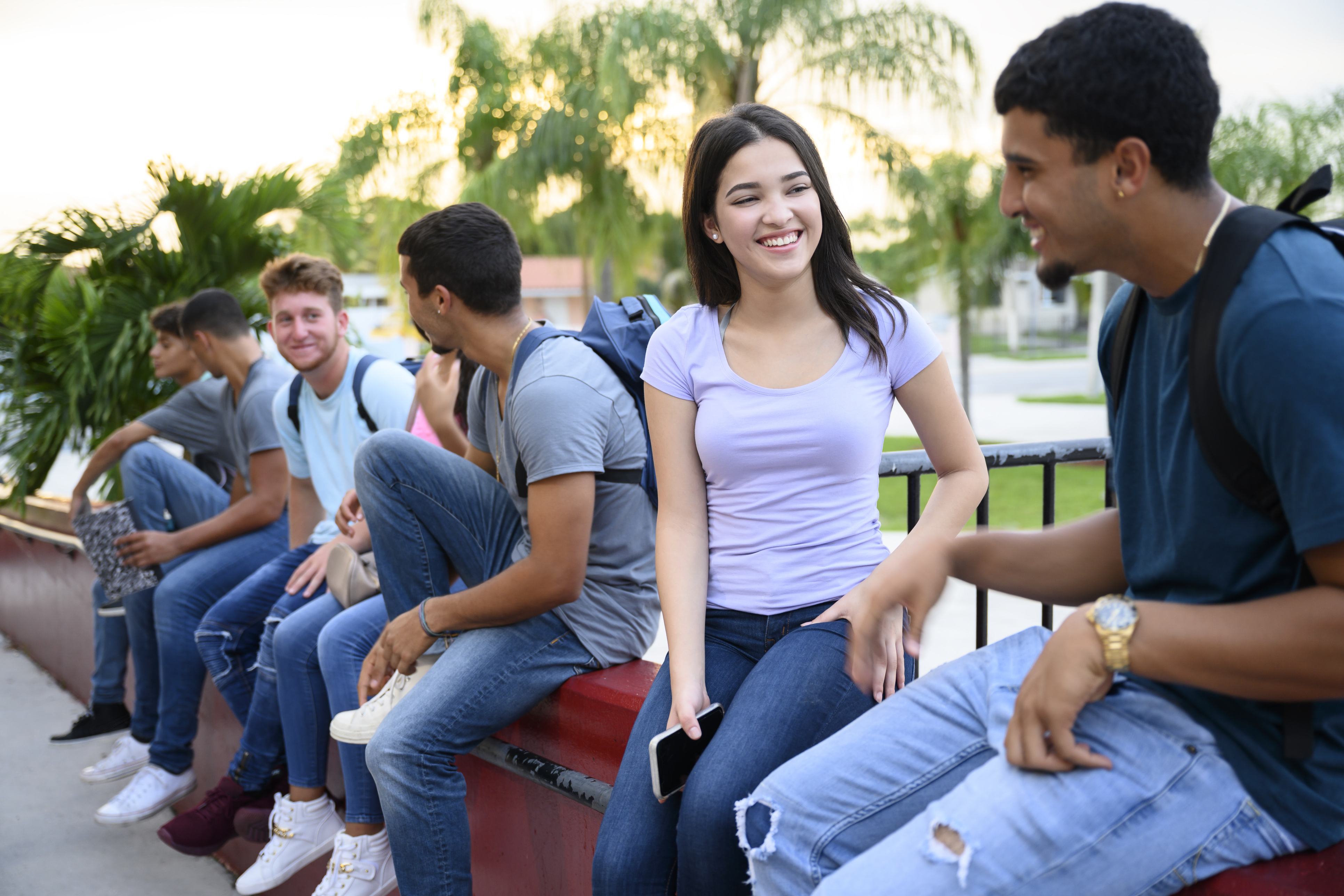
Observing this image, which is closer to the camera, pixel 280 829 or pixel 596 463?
pixel 596 463

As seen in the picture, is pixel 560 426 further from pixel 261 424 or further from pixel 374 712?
pixel 261 424

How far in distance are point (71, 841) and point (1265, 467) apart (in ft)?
15.4

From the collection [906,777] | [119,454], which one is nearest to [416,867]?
[906,777]

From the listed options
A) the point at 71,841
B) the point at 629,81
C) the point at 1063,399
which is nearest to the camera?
the point at 71,841

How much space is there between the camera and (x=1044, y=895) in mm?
1230

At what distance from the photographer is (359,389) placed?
3734mm

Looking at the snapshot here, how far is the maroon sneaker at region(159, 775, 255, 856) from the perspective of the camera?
131 inches

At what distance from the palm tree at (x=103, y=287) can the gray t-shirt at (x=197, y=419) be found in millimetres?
1164

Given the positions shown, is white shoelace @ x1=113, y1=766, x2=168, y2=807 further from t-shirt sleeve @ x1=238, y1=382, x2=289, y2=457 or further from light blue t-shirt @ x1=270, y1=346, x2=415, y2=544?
t-shirt sleeve @ x1=238, y1=382, x2=289, y2=457

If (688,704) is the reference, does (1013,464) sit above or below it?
above

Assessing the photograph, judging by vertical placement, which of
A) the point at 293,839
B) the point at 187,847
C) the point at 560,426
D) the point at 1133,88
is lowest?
the point at 187,847

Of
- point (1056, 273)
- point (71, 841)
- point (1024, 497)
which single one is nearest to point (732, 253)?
point (1056, 273)

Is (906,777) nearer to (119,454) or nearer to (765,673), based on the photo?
(765,673)

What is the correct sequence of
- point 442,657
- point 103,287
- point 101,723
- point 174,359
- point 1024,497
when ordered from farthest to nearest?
point 1024,497 → point 103,287 → point 174,359 → point 101,723 → point 442,657
